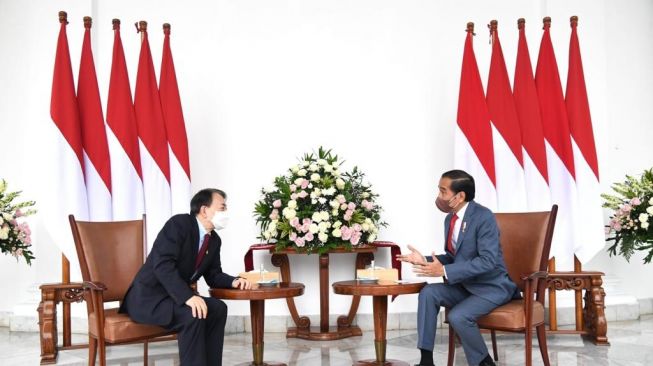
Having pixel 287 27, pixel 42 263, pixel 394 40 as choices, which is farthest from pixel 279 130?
pixel 42 263

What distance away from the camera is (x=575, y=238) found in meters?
6.16

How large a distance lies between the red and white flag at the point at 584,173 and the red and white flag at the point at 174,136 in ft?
12.1

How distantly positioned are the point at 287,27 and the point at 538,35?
8.98ft

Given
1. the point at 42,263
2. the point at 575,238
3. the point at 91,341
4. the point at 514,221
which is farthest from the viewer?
the point at 42,263

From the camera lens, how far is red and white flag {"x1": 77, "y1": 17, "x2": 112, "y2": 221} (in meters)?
5.95

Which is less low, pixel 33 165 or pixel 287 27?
pixel 287 27

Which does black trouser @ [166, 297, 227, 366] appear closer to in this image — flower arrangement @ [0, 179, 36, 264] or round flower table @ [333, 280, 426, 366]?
round flower table @ [333, 280, 426, 366]

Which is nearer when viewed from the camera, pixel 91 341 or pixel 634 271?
pixel 91 341

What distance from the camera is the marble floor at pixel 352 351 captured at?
525cm

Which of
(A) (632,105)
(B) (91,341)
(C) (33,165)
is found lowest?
(B) (91,341)

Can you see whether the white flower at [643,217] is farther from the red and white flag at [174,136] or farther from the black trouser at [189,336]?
the red and white flag at [174,136]

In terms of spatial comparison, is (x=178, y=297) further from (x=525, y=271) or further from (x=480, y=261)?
(x=525, y=271)

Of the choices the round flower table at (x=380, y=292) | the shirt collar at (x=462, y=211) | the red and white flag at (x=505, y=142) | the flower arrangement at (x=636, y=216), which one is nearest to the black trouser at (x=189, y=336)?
the round flower table at (x=380, y=292)

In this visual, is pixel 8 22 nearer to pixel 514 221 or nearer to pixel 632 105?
pixel 514 221
